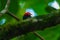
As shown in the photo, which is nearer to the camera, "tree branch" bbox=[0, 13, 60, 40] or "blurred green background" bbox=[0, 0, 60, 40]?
"tree branch" bbox=[0, 13, 60, 40]

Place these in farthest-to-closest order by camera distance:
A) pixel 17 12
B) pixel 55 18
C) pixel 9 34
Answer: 1. pixel 17 12
2. pixel 9 34
3. pixel 55 18

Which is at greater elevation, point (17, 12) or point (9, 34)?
point (17, 12)

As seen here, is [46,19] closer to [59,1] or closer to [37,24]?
[37,24]

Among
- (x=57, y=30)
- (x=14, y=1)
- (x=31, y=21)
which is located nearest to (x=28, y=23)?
(x=31, y=21)

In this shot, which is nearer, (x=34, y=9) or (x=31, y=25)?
(x=31, y=25)

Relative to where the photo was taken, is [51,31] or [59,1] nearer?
[51,31]

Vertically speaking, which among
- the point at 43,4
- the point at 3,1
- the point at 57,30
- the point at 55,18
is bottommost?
the point at 57,30

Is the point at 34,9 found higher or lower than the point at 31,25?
higher

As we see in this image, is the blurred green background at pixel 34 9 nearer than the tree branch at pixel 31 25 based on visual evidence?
No

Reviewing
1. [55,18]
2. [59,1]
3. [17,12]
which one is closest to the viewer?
[55,18]
